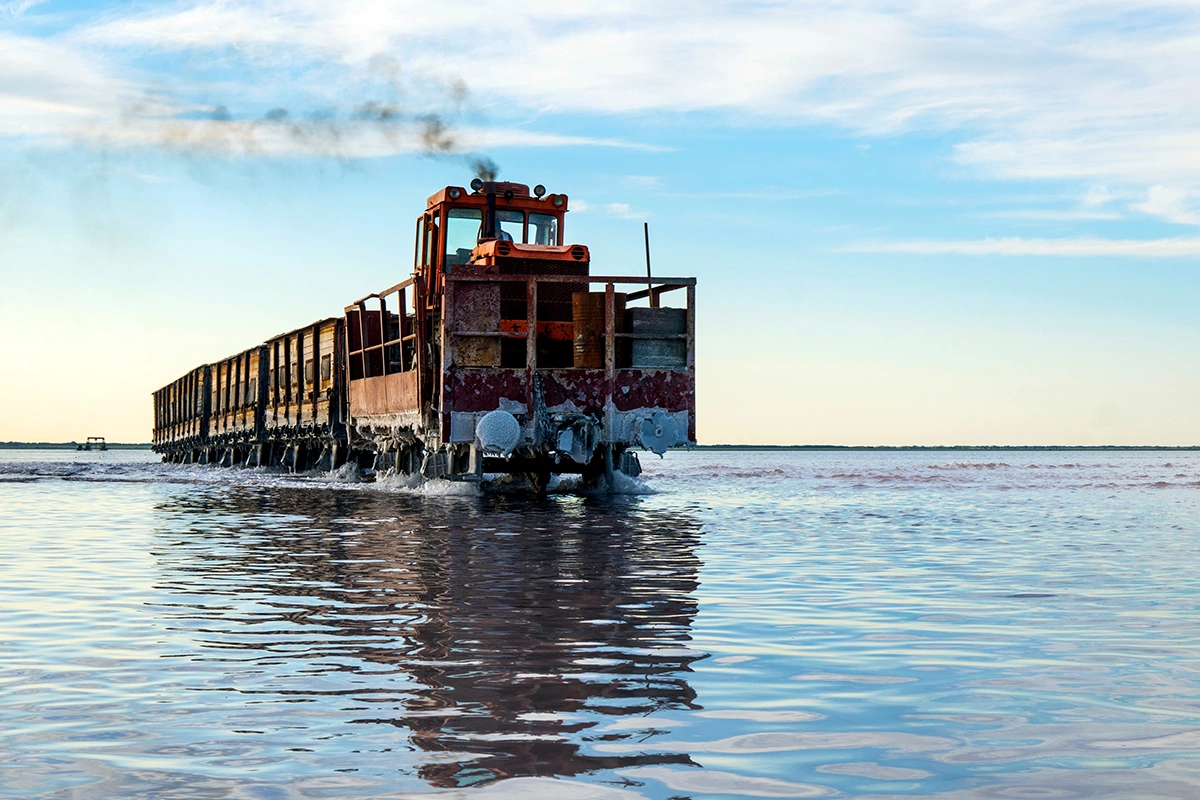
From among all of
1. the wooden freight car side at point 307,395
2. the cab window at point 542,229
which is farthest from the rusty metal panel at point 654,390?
the wooden freight car side at point 307,395

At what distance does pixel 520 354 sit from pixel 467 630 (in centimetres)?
1236

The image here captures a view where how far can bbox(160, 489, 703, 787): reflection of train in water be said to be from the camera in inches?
166

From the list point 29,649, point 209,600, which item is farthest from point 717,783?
point 209,600

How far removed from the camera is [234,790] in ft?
11.7

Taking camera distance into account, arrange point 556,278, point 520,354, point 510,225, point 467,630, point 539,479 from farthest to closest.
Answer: point 539,479 → point 510,225 → point 520,354 → point 556,278 → point 467,630

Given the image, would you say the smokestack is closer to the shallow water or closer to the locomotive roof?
the locomotive roof

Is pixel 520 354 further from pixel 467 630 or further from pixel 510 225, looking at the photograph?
pixel 467 630

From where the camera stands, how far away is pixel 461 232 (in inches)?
774

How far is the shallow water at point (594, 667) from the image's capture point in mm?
3785

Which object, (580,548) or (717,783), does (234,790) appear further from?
(580,548)

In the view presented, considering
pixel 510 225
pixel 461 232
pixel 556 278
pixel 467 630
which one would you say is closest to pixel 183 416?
pixel 461 232

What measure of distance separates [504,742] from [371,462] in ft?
78.0

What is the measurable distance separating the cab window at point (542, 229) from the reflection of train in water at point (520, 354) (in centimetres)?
2

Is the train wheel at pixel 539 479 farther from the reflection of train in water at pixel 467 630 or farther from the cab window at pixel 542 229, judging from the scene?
the reflection of train in water at pixel 467 630
